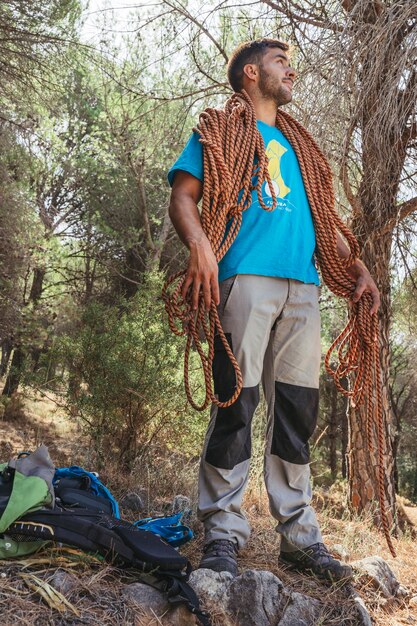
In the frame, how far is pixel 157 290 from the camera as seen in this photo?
19.6ft

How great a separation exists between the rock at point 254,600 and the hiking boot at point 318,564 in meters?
0.28

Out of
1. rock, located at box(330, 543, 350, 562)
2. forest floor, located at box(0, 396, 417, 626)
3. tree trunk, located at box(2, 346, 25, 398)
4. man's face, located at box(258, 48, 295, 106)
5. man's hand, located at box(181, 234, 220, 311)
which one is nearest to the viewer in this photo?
forest floor, located at box(0, 396, 417, 626)

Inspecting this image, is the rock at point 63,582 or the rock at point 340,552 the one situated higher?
the rock at point 63,582

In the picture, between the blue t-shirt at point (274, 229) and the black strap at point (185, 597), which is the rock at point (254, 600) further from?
the blue t-shirt at point (274, 229)

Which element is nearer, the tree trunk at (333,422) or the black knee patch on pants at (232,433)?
the black knee patch on pants at (232,433)

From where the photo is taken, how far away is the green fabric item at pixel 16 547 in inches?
82.4

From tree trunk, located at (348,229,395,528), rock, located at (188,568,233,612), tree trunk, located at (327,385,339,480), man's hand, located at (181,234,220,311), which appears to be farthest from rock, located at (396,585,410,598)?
tree trunk, located at (327,385,339,480)

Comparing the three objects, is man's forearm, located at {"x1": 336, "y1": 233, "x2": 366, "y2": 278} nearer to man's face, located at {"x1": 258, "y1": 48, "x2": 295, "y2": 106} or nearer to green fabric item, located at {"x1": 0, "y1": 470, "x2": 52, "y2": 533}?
man's face, located at {"x1": 258, "y1": 48, "x2": 295, "y2": 106}

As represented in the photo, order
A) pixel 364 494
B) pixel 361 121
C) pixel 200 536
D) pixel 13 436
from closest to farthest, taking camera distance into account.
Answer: pixel 200 536 → pixel 361 121 → pixel 364 494 → pixel 13 436

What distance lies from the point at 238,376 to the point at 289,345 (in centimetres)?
40

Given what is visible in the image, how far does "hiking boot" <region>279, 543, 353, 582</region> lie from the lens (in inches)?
98.0

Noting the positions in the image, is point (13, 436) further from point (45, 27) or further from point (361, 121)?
point (361, 121)

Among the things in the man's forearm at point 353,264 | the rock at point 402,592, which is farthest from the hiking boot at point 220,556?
the man's forearm at point 353,264

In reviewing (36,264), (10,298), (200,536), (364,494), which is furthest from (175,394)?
(36,264)
